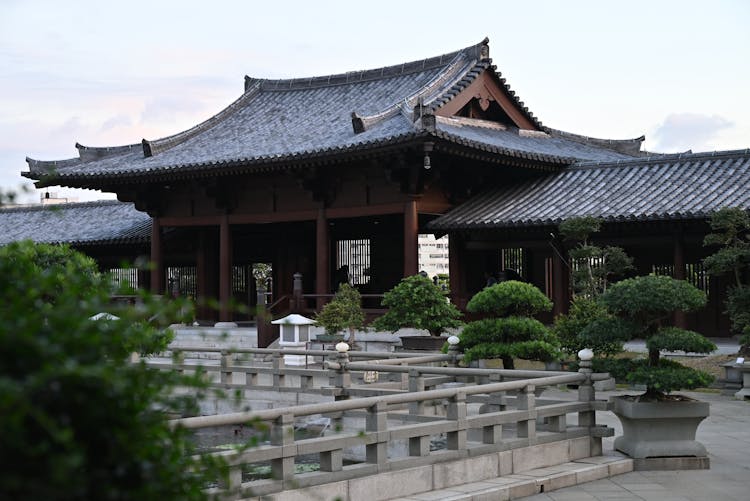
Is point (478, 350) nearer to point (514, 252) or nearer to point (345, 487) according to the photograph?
point (345, 487)

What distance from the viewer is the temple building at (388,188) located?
72.5 ft

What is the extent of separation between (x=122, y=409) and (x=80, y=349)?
0.22 meters

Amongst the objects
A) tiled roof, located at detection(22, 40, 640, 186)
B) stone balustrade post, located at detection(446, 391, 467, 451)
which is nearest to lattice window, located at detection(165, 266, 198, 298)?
tiled roof, located at detection(22, 40, 640, 186)

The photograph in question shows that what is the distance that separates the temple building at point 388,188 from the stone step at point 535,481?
10.4 metres

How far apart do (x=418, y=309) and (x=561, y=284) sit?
4.78 metres

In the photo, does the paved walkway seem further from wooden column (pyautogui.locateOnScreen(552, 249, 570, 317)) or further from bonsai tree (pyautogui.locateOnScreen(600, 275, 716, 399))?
wooden column (pyautogui.locateOnScreen(552, 249, 570, 317))

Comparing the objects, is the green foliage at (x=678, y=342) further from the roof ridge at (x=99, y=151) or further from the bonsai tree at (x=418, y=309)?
the roof ridge at (x=99, y=151)

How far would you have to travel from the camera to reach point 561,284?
74.6 feet

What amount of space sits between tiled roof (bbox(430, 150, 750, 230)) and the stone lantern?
3811 millimetres

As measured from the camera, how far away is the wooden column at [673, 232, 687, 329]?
20.9m

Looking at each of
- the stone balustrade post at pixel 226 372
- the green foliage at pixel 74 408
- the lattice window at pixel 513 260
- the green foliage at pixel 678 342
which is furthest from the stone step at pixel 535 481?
the lattice window at pixel 513 260

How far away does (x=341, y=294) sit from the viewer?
21844 mm

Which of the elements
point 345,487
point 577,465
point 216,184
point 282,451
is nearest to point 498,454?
point 577,465

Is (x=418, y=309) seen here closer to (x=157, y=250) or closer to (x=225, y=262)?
(x=225, y=262)
